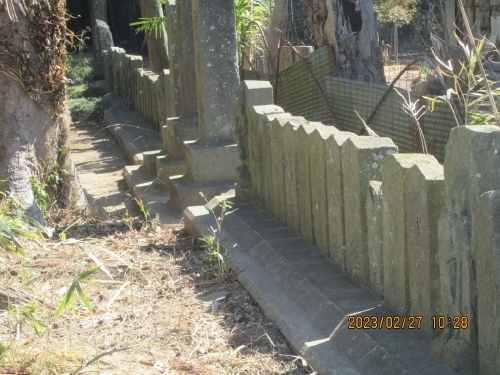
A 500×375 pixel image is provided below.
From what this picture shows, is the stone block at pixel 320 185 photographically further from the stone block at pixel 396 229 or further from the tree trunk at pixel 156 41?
the tree trunk at pixel 156 41

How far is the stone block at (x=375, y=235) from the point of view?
13.2ft

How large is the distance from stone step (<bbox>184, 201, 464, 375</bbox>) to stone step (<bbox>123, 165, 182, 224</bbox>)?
2250mm

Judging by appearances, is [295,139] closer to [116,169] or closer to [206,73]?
[206,73]

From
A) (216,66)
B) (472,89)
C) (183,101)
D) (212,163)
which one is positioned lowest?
(212,163)

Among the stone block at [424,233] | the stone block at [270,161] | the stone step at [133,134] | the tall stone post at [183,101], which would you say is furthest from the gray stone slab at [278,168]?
the stone step at [133,134]

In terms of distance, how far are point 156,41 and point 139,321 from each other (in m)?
12.1

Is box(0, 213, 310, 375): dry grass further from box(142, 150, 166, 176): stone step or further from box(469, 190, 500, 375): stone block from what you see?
box(142, 150, 166, 176): stone step

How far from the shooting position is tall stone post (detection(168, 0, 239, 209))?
7.95 meters

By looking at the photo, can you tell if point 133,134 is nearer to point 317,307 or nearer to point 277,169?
point 277,169

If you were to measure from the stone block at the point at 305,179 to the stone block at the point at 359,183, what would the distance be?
64 cm

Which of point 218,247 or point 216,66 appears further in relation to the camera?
point 216,66

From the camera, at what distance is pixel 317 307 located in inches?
165
